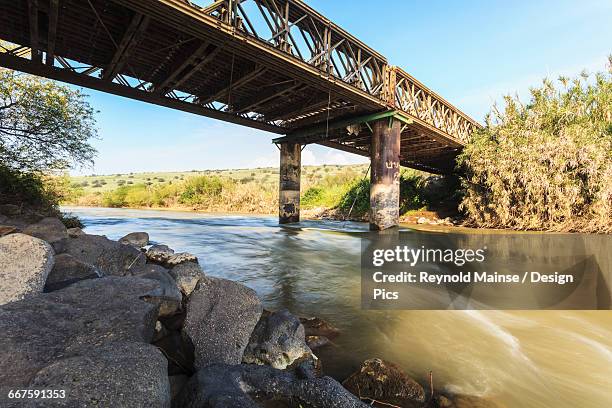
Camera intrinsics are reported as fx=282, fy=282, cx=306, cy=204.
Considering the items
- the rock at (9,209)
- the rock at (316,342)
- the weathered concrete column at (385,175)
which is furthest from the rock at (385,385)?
the weathered concrete column at (385,175)

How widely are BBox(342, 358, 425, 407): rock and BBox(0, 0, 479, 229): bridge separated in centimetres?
730

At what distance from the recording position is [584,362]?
2.89 metres

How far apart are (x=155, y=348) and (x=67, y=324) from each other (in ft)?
2.24

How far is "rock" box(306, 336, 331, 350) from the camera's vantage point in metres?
2.93

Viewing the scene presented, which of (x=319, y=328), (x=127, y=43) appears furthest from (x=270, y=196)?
(x=319, y=328)

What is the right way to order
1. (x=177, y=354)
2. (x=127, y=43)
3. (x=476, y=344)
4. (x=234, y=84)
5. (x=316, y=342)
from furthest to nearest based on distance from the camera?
1. (x=234, y=84)
2. (x=127, y=43)
3. (x=476, y=344)
4. (x=316, y=342)
5. (x=177, y=354)

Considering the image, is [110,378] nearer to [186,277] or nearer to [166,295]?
[166,295]

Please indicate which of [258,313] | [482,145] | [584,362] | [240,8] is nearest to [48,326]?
[258,313]

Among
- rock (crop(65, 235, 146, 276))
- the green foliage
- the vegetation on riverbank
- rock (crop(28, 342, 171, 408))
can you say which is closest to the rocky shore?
rock (crop(28, 342, 171, 408))

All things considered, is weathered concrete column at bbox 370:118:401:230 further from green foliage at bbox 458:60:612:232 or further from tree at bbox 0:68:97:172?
tree at bbox 0:68:97:172

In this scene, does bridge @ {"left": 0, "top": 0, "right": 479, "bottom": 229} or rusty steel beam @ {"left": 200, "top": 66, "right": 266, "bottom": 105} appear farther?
rusty steel beam @ {"left": 200, "top": 66, "right": 266, "bottom": 105}

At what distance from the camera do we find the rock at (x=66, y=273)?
107 inches

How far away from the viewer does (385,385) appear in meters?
2.27

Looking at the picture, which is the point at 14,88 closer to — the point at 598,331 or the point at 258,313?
the point at 258,313
